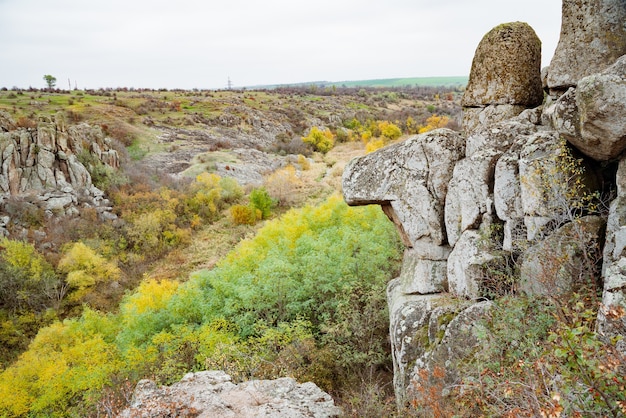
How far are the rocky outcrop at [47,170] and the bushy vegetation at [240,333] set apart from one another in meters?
16.1

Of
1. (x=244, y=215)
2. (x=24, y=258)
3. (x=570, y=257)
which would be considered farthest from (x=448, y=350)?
(x=244, y=215)

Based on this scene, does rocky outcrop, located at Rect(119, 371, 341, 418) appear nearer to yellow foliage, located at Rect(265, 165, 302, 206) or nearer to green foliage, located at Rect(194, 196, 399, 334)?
green foliage, located at Rect(194, 196, 399, 334)

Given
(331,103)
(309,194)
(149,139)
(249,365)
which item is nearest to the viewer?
(249,365)

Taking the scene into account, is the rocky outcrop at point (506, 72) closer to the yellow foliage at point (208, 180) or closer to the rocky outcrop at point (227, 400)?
the rocky outcrop at point (227, 400)

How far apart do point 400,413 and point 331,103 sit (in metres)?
85.4

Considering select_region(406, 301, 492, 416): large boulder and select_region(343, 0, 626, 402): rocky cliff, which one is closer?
select_region(343, 0, 626, 402): rocky cliff

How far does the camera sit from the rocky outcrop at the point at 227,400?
7.39 metres

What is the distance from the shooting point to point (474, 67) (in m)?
9.75

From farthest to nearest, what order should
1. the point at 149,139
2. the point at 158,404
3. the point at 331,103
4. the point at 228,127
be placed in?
the point at 331,103 < the point at 228,127 < the point at 149,139 < the point at 158,404

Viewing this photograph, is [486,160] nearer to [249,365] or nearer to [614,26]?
[614,26]

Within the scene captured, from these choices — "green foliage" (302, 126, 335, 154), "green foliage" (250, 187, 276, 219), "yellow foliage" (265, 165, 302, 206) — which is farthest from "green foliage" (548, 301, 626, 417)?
"green foliage" (302, 126, 335, 154)

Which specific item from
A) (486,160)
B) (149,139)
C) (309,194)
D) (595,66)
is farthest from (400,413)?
(149,139)

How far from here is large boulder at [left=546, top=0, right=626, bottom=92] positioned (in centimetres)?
758

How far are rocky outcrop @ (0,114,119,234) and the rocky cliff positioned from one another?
29368 millimetres
